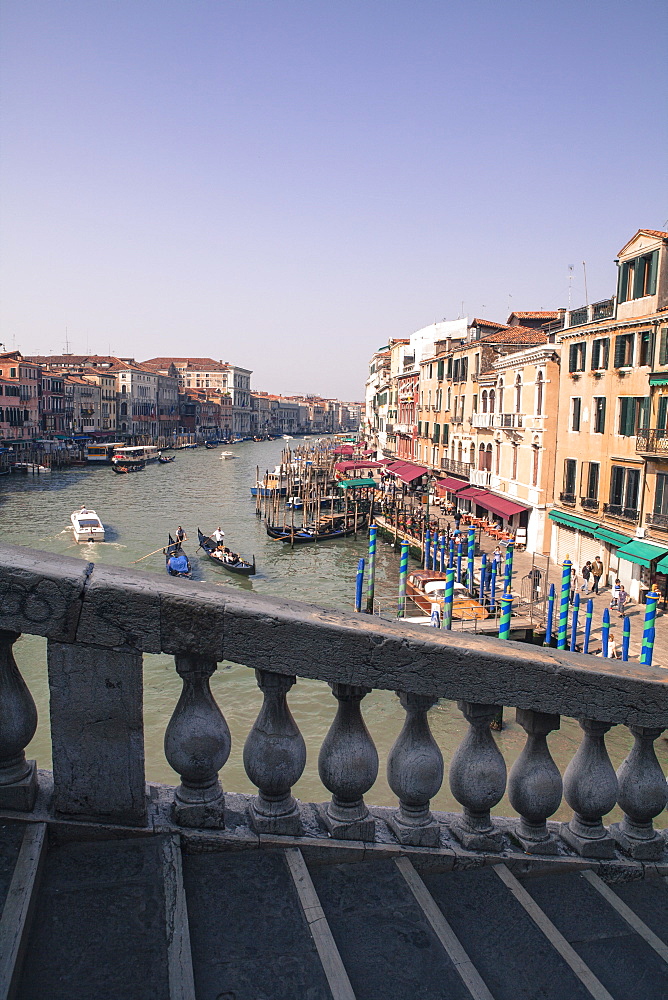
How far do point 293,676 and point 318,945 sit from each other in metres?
0.72

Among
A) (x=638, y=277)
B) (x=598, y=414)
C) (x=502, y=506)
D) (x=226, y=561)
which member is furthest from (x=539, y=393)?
(x=226, y=561)

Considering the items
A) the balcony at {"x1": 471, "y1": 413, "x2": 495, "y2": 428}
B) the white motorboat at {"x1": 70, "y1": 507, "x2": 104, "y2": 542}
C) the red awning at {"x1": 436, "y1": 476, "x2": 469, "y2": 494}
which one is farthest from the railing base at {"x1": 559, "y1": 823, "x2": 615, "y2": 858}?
the red awning at {"x1": 436, "y1": 476, "x2": 469, "y2": 494}

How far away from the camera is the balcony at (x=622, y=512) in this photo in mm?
20375

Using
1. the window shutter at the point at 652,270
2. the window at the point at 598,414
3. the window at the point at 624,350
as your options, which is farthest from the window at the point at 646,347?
the window at the point at 598,414

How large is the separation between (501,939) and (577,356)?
24.2 m

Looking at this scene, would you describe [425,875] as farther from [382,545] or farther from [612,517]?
[382,545]

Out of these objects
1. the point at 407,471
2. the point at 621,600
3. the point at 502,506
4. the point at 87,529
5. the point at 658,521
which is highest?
the point at 658,521

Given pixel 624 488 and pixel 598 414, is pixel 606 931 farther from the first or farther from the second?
pixel 598 414

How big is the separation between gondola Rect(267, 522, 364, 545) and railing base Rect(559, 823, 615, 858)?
32.4m

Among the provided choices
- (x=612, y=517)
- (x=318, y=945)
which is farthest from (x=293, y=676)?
(x=612, y=517)

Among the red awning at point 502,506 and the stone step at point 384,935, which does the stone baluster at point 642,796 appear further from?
the red awning at point 502,506

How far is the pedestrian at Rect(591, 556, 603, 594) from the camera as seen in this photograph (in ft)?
70.0

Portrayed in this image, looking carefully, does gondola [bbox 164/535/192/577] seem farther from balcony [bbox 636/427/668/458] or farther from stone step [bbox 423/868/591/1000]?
stone step [bbox 423/868/591/1000]

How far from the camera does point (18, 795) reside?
7.09 ft
